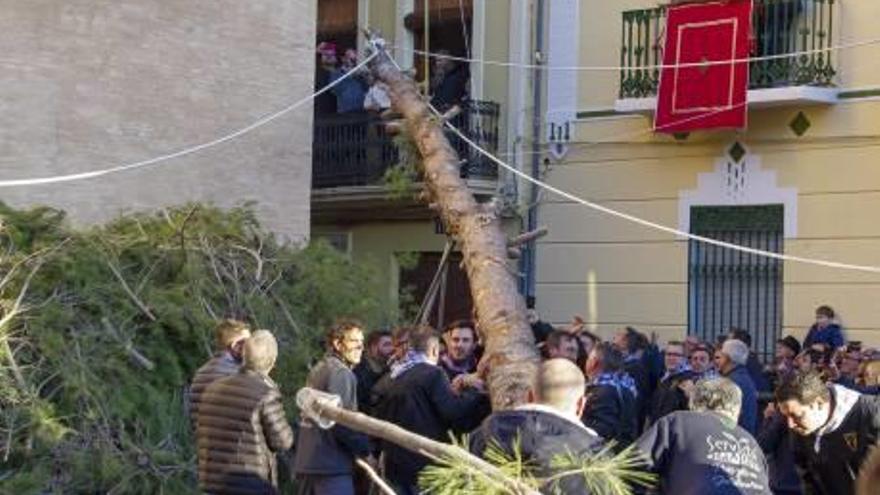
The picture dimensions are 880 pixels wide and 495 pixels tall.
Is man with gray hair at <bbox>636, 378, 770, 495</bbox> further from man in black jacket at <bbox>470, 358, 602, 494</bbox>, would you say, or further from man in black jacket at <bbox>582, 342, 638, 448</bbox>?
man in black jacket at <bbox>582, 342, 638, 448</bbox>

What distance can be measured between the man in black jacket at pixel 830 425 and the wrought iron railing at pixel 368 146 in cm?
1255

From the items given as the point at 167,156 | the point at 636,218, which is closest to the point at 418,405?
the point at 167,156

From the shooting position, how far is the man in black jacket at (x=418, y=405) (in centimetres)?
1023

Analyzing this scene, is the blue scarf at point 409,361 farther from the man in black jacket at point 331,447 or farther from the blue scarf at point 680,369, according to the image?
the blue scarf at point 680,369

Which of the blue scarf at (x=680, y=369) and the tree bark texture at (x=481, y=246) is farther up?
the tree bark texture at (x=481, y=246)

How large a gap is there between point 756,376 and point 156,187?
6152 millimetres

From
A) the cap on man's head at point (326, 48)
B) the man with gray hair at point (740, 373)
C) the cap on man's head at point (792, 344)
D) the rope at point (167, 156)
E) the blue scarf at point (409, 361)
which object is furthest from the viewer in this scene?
the cap on man's head at point (326, 48)

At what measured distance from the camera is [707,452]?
23.2 ft

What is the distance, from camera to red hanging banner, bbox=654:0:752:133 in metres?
19.0

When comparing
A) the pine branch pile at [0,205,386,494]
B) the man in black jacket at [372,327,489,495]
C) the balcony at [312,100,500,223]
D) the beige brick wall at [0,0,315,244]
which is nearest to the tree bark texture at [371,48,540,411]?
the man in black jacket at [372,327,489,495]

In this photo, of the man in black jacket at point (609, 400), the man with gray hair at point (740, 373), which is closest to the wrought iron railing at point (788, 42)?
the man with gray hair at point (740, 373)

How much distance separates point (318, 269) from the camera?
48.2 ft


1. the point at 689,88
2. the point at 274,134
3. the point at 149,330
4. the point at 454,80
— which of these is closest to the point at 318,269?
the point at 149,330

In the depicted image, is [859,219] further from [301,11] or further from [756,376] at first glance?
[301,11]
